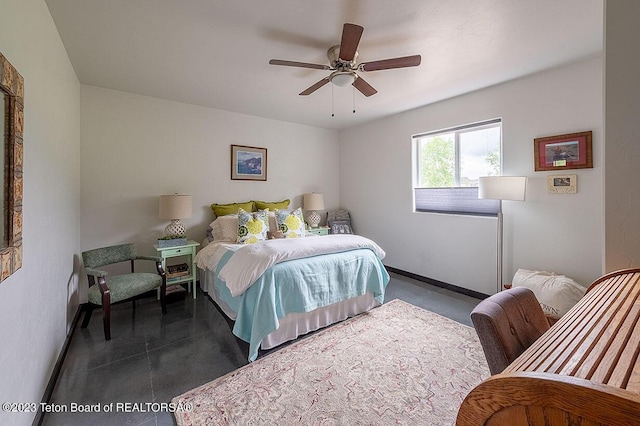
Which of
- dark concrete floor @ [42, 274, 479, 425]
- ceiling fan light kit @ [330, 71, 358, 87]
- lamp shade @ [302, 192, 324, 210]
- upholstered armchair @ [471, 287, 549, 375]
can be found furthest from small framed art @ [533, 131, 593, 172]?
lamp shade @ [302, 192, 324, 210]

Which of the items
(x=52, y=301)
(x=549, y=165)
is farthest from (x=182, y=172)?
(x=549, y=165)

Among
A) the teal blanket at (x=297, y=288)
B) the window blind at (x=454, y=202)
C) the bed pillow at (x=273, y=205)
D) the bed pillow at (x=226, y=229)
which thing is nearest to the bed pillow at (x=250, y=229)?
the bed pillow at (x=226, y=229)

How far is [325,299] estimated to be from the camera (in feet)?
8.20

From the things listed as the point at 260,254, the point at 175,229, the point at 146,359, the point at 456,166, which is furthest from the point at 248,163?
the point at 456,166

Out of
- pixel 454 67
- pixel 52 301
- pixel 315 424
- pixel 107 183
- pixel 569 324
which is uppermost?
pixel 454 67

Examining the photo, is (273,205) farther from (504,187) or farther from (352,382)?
(504,187)

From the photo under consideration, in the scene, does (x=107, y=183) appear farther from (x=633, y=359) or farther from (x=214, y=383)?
(x=633, y=359)

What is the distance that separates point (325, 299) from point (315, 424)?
107 centimetres

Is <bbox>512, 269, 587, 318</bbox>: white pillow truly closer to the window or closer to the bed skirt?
the window

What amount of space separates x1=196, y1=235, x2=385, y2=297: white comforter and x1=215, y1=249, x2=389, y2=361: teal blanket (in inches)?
2.2

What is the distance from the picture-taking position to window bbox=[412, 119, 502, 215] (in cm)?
326

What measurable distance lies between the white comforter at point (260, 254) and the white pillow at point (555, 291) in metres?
1.53

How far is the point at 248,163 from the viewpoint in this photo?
13.9ft

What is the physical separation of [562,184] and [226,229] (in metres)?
3.87
